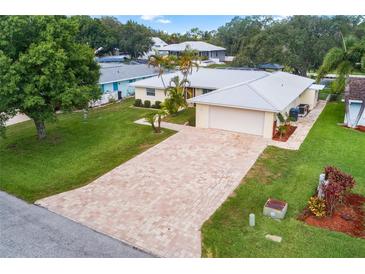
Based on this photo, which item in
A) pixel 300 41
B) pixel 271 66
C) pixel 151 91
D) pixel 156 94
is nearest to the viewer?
pixel 156 94

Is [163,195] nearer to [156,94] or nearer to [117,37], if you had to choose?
[156,94]

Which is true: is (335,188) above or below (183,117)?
above

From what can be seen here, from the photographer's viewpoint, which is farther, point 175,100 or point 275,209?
point 175,100

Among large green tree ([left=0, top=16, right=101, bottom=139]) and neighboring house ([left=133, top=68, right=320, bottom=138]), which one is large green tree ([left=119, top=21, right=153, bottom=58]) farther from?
large green tree ([left=0, top=16, right=101, bottom=139])

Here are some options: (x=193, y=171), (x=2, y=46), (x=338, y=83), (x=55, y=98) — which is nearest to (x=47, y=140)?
(x=55, y=98)

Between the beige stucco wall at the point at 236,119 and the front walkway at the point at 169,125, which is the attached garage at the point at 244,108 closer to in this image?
the beige stucco wall at the point at 236,119

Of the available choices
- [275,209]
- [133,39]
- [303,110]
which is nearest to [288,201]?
[275,209]

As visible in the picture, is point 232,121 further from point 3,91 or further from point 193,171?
point 3,91
